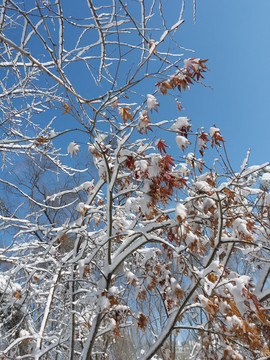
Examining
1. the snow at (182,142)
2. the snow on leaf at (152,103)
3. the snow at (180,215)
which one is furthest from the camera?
the snow on leaf at (152,103)

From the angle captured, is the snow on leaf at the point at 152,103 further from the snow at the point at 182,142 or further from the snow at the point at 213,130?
the snow at the point at 213,130

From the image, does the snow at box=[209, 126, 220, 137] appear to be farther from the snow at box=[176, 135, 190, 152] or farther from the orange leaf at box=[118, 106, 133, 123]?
the orange leaf at box=[118, 106, 133, 123]

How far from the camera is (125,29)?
2.30 metres

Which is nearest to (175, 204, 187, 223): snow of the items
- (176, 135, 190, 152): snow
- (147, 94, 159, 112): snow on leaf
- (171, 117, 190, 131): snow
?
(176, 135, 190, 152): snow

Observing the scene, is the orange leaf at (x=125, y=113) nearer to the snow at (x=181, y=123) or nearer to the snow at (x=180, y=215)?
the snow at (x=181, y=123)

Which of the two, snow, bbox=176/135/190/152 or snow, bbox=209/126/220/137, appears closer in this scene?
snow, bbox=176/135/190/152

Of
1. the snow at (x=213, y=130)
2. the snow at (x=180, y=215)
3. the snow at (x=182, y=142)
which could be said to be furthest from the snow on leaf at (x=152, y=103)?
the snow at (x=180, y=215)

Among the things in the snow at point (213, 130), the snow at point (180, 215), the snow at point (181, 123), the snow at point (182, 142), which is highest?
the snow at point (213, 130)

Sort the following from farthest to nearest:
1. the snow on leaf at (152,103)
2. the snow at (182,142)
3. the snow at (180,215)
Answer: the snow on leaf at (152,103)
the snow at (182,142)
the snow at (180,215)

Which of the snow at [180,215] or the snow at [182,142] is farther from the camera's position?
the snow at [182,142]

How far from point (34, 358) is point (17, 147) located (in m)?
2.66

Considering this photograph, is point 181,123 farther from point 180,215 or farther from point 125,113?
point 180,215

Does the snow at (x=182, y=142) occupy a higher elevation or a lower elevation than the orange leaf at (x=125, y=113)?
lower

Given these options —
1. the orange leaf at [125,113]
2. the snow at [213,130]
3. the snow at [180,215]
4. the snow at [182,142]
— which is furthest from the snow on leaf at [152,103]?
the snow at [180,215]
